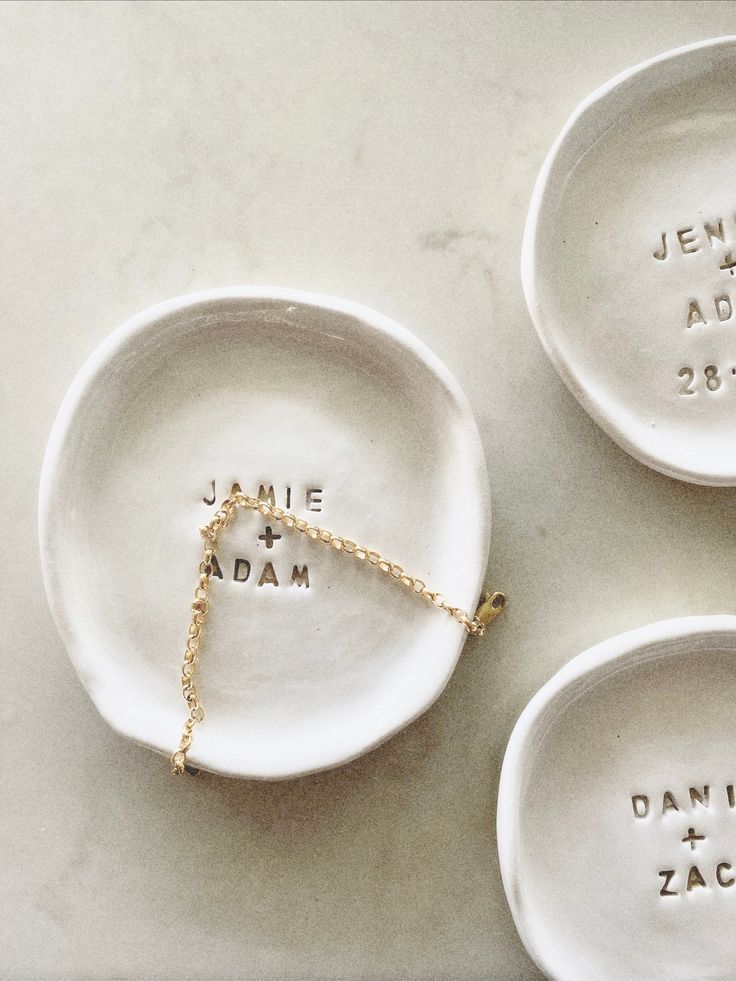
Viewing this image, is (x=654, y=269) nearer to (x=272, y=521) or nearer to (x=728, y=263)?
(x=728, y=263)

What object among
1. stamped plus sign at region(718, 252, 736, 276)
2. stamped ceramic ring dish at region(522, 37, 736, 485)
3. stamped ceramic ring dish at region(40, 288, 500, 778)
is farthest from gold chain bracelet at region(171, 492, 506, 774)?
stamped plus sign at region(718, 252, 736, 276)

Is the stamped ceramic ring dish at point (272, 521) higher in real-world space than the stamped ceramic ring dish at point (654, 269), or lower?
lower

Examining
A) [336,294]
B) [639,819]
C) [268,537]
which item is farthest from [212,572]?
[639,819]

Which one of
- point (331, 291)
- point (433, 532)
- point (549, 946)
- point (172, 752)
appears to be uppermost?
point (331, 291)

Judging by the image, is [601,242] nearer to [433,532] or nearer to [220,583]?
[433,532]

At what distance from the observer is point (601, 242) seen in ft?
1.93

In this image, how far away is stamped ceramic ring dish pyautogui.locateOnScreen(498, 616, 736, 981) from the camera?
57 centimetres

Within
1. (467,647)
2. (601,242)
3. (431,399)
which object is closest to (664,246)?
(601,242)

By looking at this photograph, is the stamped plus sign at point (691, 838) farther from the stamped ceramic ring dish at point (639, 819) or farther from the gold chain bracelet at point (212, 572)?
the gold chain bracelet at point (212, 572)

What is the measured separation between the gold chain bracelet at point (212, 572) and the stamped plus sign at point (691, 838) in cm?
18

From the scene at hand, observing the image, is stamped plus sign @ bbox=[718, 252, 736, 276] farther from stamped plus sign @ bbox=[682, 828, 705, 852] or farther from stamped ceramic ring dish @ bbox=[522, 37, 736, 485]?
stamped plus sign @ bbox=[682, 828, 705, 852]

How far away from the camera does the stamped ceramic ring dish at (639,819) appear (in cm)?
57

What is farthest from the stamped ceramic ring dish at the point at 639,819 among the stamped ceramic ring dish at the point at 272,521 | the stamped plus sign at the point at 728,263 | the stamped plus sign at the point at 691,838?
the stamped plus sign at the point at 728,263

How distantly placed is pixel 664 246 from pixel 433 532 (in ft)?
0.77
